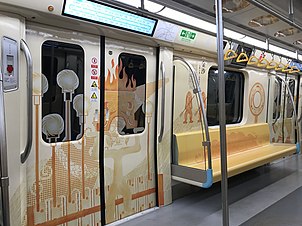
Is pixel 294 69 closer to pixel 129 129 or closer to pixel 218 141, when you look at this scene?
pixel 218 141

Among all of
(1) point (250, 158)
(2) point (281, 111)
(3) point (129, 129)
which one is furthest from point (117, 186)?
(2) point (281, 111)

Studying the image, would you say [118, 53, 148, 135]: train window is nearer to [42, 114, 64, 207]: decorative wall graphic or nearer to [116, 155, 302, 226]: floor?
[42, 114, 64, 207]: decorative wall graphic

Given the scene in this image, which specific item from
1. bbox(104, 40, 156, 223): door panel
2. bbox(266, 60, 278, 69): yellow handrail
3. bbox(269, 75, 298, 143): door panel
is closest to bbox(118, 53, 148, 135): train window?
bbox(104, 40, 156, 223): door panel

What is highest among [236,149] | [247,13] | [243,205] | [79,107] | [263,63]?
[247,13]

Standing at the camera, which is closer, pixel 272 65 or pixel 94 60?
pixel 94 60

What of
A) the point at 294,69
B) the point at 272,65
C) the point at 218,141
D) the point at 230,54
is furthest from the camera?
the point at 294,69

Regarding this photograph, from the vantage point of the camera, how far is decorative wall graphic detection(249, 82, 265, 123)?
522cm

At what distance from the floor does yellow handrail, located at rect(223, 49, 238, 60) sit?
6.30ft

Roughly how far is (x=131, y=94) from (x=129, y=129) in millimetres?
382

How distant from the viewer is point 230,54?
4.31m

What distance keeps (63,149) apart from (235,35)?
3472mm

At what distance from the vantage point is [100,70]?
278cm

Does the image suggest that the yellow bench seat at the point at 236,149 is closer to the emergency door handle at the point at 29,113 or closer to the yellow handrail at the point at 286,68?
the yellow handrail at the point at 286,68

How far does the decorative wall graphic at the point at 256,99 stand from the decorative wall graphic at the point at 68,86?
358 cm
